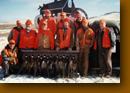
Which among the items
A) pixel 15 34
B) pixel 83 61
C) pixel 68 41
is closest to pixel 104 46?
pixel 83 61

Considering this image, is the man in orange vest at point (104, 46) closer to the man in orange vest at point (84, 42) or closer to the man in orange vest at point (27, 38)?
the man in orange vest at point (84, 42)

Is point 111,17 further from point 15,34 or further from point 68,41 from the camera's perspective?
point 15,34

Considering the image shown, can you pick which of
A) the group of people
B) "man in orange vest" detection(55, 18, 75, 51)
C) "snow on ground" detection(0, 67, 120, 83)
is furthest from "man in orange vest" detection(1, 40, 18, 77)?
"man in orange vest" detection(55, 18, 75, 51)

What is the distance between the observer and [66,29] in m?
4.54

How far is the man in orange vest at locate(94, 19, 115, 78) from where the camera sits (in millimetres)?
4434

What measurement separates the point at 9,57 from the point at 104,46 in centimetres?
329

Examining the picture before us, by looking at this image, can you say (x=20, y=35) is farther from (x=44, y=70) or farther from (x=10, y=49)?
(x=44, y=70)

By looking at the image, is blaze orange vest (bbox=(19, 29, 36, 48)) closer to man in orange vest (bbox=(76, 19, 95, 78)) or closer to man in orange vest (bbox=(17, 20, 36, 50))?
man in orange vest (bbox=(17, 20, 36, 50))

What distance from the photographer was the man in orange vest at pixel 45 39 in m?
4.54

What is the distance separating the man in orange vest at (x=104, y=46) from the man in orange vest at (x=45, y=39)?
1.59 m

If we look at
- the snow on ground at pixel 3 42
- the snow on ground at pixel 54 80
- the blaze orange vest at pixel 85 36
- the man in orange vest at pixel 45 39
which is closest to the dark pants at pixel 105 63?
the snow on ground at pixel 54 80

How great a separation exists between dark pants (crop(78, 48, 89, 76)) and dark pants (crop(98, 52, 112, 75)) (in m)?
0.50

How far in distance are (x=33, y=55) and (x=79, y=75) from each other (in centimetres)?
183

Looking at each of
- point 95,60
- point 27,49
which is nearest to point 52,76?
point 27,49
